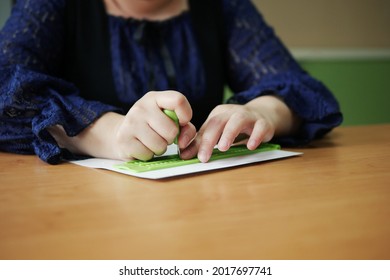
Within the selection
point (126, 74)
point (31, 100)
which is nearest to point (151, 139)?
point (31, 100)

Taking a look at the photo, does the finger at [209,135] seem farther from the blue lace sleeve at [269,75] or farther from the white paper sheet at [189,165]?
the blue lace sleeve at [269,75]

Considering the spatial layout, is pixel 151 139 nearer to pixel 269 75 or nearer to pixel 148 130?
pixel 148 130

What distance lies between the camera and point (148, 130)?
1.67 feet

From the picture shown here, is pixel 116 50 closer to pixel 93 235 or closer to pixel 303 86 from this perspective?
pixel 303 86

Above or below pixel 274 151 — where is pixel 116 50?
above

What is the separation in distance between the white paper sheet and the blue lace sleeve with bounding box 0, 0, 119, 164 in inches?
2.4

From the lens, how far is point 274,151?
0.61 meters

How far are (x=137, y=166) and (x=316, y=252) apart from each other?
28 cm

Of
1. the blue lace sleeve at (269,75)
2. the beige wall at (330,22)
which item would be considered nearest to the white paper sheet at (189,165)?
the blue lace sleeve at (269,75)

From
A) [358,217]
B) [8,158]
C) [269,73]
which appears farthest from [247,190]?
[269,73]

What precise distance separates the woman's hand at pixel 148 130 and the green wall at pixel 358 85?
1.50 m

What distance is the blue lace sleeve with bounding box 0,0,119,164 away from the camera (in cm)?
59

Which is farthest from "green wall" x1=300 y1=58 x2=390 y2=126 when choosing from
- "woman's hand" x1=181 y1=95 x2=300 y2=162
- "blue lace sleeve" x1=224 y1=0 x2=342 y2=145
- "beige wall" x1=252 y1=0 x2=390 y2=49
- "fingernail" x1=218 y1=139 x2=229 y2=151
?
"fingernail" x1=218 y1=139 x2=229 y2=151

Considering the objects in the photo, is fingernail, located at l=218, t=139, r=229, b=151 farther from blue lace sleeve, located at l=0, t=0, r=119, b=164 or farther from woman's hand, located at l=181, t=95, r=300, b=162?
blue lace sleeve, located at l=0, t=0, r=119, b=164
